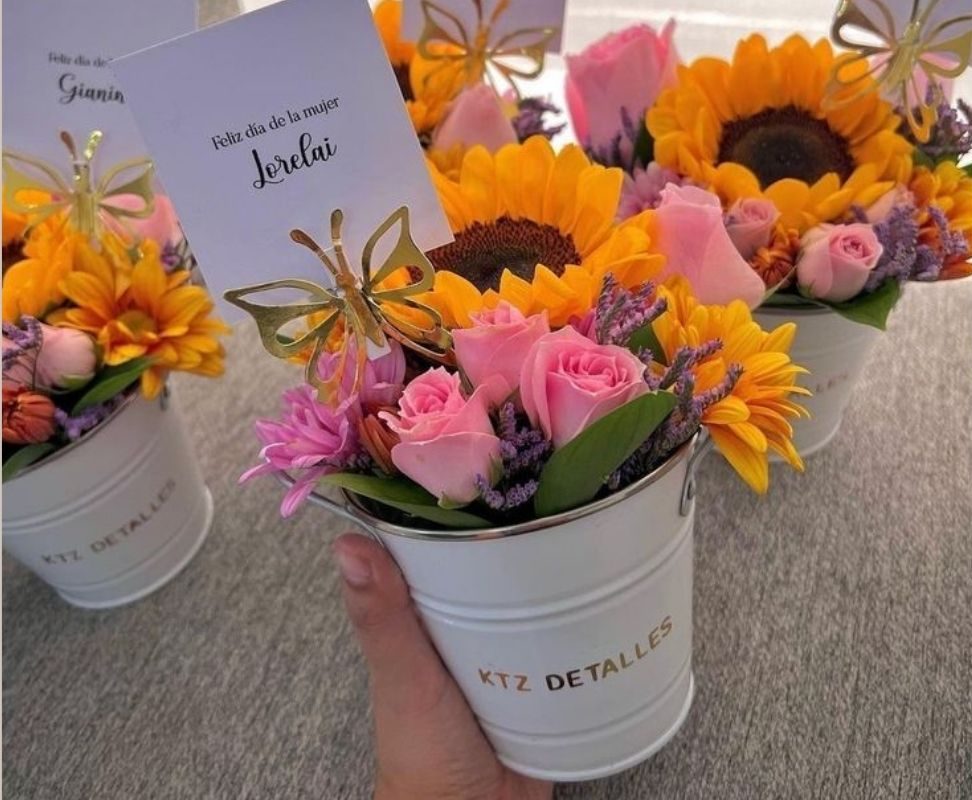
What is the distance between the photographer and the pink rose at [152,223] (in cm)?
76

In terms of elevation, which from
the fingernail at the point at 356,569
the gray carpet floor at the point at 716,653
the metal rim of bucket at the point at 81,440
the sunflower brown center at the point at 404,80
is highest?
the sunflower brown center at the point at 404,80

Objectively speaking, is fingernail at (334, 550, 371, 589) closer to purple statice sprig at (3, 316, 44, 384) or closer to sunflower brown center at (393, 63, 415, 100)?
purple statice sprig at (3, 316, 44, 384)

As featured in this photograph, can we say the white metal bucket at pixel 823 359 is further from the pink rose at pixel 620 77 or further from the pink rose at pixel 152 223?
the pink rose at pixel 152 223

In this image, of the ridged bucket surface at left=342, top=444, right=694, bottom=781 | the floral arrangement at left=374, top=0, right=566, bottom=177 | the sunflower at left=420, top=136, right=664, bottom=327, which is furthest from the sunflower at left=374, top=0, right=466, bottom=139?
the ridged bucket surface at left=342, top=444, right=694, bottom=781

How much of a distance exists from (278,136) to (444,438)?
0.18 meters

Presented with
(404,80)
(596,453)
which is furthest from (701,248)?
(404,80)

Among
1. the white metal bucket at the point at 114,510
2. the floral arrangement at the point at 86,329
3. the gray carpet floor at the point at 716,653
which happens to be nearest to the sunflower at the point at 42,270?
the floral arrangement at the point at 86,329

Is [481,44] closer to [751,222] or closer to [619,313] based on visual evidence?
[751,222]

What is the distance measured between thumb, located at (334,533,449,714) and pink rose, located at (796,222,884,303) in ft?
1.22

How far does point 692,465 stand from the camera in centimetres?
53

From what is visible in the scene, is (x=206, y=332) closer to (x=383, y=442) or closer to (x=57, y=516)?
(x=57, y=516)

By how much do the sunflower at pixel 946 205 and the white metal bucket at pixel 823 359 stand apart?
3.5 inches

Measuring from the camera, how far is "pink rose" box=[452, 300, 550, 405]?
18.2 inches

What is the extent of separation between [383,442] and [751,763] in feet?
1.18
